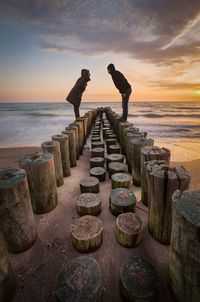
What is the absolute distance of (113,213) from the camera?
2730mm

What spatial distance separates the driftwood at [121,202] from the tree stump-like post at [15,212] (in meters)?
1.21

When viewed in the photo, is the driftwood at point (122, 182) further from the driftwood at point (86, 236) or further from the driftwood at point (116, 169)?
the driftwood at point (86, 236)

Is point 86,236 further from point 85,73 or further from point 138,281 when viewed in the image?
point 85,73

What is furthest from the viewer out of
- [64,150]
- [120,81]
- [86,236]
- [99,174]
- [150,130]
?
[150,130]

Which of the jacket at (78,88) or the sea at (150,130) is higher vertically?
the jacket at (78,88)

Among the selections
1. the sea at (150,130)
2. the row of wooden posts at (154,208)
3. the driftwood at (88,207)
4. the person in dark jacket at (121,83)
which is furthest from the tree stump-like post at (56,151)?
the sea at (150,130)

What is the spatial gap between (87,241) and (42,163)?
1.25m

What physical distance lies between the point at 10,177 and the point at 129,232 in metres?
1.61

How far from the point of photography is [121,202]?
8.70ft

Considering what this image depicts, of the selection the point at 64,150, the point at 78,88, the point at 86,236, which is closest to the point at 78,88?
the point at 78,88

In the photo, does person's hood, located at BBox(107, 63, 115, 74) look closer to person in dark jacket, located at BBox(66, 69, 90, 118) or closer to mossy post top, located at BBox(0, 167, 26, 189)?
person in dark jacket, located at BBox(66, 69, 90, 118)

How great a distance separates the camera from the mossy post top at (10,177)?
1858 mm

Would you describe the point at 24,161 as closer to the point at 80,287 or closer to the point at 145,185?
the point at 80,287

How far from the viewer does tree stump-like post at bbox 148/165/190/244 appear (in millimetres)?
1897
